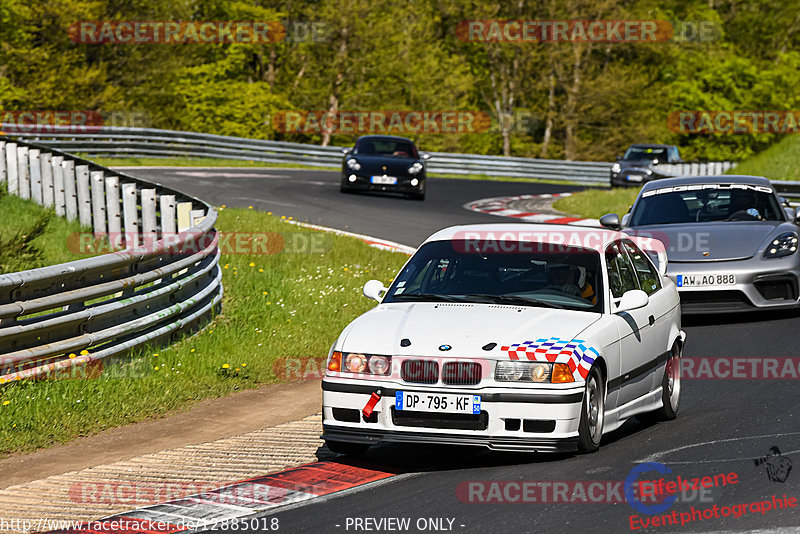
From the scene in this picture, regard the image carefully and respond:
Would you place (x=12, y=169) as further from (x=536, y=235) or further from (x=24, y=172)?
(x=536, y=235)

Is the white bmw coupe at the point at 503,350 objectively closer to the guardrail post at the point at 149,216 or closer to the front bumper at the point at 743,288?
the front bumper at the point at 743,288

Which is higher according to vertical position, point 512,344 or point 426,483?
point 512,344

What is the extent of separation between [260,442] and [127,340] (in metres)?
2.45

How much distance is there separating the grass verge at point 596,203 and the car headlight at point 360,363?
2008 centimetres

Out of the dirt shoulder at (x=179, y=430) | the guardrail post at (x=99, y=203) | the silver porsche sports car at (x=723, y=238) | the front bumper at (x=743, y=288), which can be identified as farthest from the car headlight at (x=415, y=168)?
the dirt shoulder at (x=179, y=430)

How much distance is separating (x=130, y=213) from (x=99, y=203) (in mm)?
1102

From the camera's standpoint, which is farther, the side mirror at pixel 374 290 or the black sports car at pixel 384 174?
the black sports car at pixel 384 174

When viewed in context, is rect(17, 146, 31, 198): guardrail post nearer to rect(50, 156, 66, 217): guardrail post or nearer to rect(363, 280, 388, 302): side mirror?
rect(50, 156, 66, 217): guardrail post

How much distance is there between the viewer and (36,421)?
816cm

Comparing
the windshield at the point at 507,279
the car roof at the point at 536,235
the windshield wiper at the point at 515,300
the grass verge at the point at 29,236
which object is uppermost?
the car roof at the point at 536,235

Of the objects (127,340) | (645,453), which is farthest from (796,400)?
(127,340)

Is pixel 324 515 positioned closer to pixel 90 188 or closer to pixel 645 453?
pixel 645 453

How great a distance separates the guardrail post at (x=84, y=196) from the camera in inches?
683

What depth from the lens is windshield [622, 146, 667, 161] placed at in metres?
37.6
